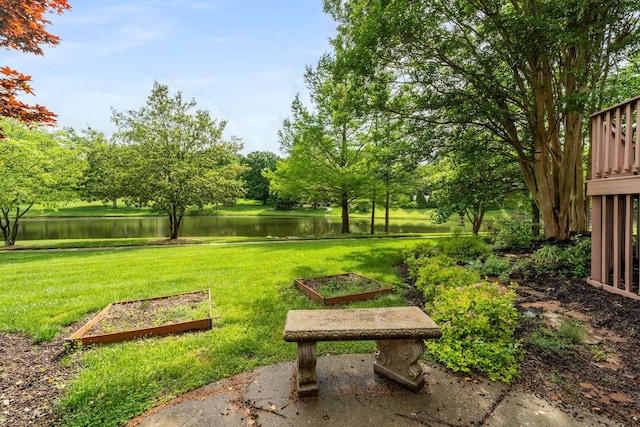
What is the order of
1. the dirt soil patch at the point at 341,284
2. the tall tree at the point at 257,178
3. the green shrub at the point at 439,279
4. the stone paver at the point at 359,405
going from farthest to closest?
the tall tree at the point at 257,178 < the dirt soil patch at the point at 341,284 < the green shrub at the point at 439,279 < the stone paver at the point at 359,405

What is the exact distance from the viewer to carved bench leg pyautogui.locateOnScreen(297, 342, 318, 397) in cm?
247

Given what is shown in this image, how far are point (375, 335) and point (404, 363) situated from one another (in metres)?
0.50

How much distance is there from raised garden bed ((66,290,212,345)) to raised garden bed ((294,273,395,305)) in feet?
5.36

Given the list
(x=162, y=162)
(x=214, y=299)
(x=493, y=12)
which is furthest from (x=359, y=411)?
(x=162, y=162)

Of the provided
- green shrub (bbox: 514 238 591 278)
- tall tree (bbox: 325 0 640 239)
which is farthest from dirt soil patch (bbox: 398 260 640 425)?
tall tree (bbox: 325 0 640 239)

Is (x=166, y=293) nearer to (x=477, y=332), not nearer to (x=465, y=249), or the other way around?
(x=477, y=332)

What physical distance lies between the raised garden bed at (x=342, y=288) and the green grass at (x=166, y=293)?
162 millimetres

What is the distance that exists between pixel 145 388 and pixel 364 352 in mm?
2117

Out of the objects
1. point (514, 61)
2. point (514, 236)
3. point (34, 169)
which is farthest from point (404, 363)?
point (34, 169)

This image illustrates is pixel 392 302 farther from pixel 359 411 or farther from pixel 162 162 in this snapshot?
pixel 162 162

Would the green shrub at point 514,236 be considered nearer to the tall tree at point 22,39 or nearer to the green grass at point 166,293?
the green grass at point 166,293

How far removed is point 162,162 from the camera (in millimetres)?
14086

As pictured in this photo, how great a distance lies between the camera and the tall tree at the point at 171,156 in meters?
13.7

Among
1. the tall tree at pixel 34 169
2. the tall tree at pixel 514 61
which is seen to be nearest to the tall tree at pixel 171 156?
the tall tree at pixel 34 169
